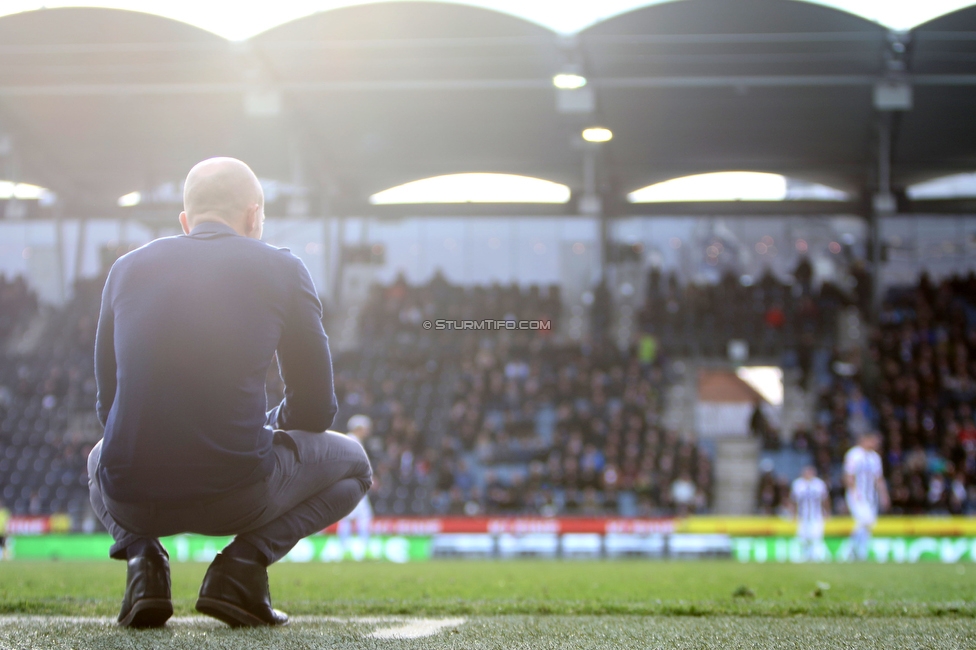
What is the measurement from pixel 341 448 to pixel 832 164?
1066 inches

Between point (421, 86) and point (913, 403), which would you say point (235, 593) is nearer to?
point (421, 86)

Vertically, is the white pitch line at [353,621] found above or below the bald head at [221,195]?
below

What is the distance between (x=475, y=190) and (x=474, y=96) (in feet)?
27.9

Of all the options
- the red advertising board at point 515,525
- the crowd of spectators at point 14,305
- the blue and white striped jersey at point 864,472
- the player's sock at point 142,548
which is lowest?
the red advertising board at point 515,525

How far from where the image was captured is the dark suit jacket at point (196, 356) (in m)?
2.66

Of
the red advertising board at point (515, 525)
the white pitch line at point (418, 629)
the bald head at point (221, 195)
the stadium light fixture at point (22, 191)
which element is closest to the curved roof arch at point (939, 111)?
the red advertising board at point (515, 525)

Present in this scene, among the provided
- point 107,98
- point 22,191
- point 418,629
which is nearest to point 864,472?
point 418,629

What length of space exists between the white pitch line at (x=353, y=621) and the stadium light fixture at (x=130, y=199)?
2732 cm

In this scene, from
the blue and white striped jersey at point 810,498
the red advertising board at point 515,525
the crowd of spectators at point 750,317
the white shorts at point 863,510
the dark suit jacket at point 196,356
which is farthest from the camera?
the crowd of spectators at point 750,317

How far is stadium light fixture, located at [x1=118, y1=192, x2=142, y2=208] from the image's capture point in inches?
1135

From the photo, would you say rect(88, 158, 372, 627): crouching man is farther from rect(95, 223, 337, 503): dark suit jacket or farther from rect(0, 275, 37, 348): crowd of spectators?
rect(0, 275, 37, 348): crowd of spectators

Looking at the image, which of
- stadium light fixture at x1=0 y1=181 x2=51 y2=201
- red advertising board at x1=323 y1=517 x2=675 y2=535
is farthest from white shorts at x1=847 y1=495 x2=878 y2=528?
stadium light fixture at x1=0 y1=181 x2=51 y2=201

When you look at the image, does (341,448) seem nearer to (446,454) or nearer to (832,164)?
(446,454)

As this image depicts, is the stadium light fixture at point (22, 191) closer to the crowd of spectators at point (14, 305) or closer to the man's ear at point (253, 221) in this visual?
the crowd of spectators at point (14, 305)
